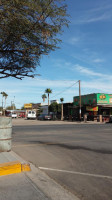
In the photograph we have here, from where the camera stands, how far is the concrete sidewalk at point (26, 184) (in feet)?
13.2

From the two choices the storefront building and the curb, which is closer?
the curb

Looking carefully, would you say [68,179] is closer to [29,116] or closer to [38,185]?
[38,185]

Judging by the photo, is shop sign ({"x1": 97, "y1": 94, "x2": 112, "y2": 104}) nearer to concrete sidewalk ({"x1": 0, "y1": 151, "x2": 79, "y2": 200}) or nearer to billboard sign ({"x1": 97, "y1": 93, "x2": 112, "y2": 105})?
billboard sign ({"x1": 97, "y1": 93, "x2": 112, "y2": 105})

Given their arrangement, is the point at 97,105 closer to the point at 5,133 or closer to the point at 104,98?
the point at 104,98

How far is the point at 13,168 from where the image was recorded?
5.47 meters

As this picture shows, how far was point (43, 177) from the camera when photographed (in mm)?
5191

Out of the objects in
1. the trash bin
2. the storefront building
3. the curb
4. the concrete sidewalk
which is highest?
the storefront building

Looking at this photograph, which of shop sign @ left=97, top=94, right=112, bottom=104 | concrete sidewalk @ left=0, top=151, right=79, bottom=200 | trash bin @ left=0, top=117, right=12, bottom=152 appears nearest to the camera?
concrete sidewalk @ left=0, top=151, right=79, bottom=200

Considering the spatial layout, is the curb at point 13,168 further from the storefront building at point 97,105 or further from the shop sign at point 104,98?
the shop sign at point 104,98

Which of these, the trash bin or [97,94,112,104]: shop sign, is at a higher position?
[97,94,112,104]: shop sign

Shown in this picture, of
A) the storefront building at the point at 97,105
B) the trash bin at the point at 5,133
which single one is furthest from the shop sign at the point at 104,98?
the trash bin at the point at 5,133

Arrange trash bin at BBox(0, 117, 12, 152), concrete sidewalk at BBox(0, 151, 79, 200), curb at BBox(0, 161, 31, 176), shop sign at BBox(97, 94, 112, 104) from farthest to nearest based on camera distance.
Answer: shop sign at BBox(97, 94, 112, 104) → trash bin at BBox(0, 117, 12, 152) → curb at BBox(0, 161, 31, 176) → concrete sidewalk at BBox(0, 151, 79, 200)

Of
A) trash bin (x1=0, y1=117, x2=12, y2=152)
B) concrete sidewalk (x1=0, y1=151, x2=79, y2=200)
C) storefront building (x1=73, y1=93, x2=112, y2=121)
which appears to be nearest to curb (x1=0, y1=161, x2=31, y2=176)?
concrete sidewalk (x1=0, y1=151, x2=79, y2=200)

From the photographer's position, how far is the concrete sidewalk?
13.2 ft
